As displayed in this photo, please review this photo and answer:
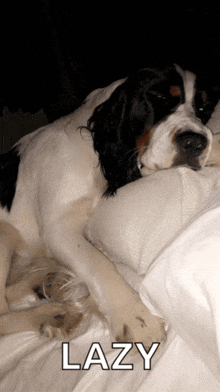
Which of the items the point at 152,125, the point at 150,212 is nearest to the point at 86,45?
the point at 152,125

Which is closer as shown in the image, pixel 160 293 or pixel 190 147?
pixel 160 293

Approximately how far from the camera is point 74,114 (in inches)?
79.0

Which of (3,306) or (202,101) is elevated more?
(202,101)

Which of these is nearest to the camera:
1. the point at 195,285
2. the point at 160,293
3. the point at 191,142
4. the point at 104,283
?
the point at 195,285

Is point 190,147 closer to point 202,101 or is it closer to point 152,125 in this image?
point 152,125

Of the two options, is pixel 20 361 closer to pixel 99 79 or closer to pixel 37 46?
pixel 99 79

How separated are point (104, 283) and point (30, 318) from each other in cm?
40

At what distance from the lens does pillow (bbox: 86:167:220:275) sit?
139cm

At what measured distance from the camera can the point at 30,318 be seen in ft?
5.16

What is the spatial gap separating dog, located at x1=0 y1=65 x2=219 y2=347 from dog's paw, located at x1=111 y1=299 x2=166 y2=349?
0.06 meters

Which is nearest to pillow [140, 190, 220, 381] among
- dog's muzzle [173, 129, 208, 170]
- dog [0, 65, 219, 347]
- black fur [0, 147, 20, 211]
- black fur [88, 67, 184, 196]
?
dog [0, 65, 219, 347]

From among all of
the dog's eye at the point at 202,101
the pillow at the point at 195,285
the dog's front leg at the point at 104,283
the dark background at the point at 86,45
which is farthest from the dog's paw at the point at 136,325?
the dark background at the point at 86,45

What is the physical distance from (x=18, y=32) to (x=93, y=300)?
7.93ft

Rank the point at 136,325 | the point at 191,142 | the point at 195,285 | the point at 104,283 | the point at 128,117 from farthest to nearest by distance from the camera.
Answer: the point at 128,117 < the point at 191,142 < the point at 104,283 < the point at 136,325 < the point at 195,285
